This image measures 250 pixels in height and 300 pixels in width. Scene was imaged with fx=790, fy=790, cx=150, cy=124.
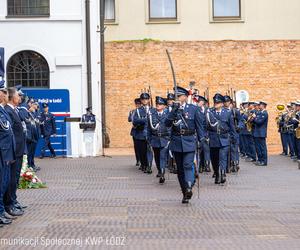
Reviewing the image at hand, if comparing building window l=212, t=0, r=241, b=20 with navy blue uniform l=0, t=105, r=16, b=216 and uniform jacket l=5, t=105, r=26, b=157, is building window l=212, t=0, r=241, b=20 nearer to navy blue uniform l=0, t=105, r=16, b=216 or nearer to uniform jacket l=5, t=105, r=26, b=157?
uniform jacket l=5, t=105, r=26, b=157

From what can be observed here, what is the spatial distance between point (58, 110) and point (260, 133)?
7294 mm

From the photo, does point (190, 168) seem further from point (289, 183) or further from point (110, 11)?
point (110, 11)

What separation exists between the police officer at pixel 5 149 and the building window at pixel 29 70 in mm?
16492

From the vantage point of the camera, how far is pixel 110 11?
3788 centimetres

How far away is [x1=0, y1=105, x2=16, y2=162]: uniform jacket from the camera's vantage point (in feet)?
38.7

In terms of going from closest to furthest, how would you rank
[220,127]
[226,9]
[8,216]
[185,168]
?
[8,216] → [185,168] → [220,127] → [226,9]

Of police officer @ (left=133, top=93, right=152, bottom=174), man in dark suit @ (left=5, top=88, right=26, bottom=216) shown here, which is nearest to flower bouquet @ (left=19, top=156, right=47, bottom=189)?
man in dark suit @ (left=5, top=88, right=26, bottom=216)

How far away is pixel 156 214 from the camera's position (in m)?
13.1

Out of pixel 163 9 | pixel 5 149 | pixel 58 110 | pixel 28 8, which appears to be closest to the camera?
pixel 5 149

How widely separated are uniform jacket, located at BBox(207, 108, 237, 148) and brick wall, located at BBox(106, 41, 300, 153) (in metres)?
16.7

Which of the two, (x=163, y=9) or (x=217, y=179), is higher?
(x=163, y=9)

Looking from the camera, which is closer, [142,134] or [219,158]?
[219,158]

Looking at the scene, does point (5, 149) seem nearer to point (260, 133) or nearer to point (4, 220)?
point (4, 220)

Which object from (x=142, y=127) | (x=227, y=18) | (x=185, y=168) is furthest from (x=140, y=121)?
(x=227, y=18)
